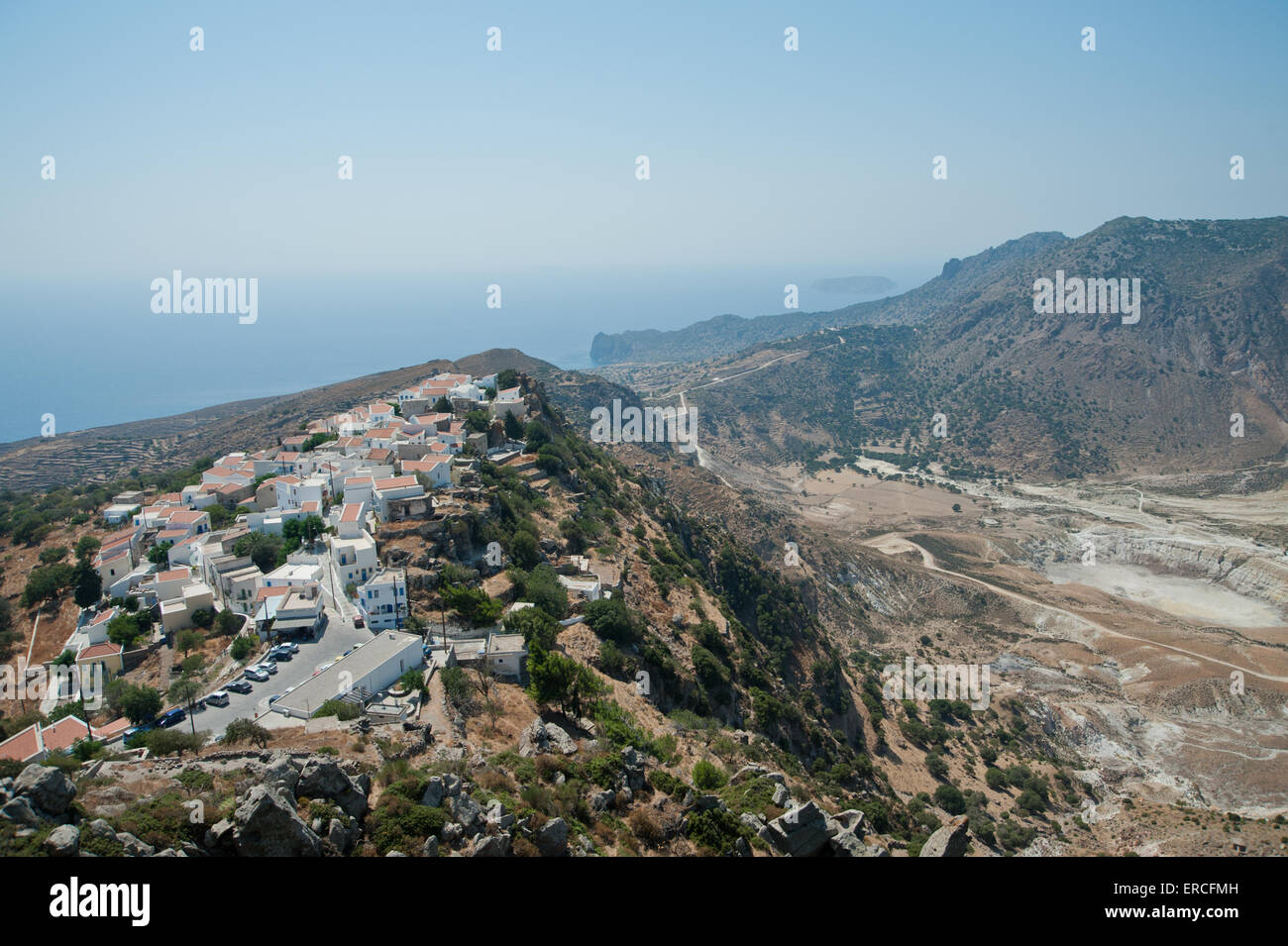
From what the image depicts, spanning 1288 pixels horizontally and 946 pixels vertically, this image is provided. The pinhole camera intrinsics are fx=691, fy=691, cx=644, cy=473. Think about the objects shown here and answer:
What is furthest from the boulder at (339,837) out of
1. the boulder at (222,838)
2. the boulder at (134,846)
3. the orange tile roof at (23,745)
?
the orange tile roof at (23,745)

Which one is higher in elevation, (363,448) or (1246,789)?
(363,448)

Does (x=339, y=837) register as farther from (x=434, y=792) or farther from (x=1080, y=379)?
(x=1080, y=379)

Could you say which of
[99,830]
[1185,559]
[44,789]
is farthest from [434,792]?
[1185,559]

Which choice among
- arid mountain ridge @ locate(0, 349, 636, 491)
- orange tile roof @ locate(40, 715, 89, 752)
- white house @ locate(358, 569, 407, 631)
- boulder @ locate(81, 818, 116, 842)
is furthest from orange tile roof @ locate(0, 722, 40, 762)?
arid mountain ridge @ locate(0, 349, 636, 491)

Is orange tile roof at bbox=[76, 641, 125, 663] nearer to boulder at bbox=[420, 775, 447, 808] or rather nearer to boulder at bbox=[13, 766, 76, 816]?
boulder at bbox=[13, 766, 76, 816]

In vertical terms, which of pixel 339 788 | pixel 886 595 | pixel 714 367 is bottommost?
pixel 886 595

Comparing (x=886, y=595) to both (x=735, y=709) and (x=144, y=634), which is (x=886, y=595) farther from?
(x=144, y=634)

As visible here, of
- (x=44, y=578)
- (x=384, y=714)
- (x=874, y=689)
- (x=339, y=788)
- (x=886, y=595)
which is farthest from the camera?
(x=886, y=595)
